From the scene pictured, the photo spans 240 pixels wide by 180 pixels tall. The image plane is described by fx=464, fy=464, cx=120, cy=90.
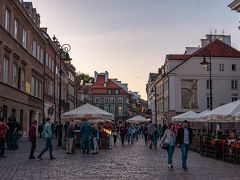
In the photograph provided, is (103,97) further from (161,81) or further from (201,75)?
(201,75)

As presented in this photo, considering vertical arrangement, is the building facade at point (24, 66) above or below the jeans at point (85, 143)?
above

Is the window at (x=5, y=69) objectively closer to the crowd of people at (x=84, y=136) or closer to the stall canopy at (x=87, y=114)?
the crowd of people at (x=84, y=136)

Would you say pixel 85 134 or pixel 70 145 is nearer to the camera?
pixel 70 145

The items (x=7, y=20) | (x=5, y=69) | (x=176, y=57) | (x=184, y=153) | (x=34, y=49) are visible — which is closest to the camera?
(x=184, y=153)

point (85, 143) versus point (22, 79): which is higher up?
point (22, 79)

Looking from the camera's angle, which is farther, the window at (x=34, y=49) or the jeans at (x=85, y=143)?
the window at (x=34, y=49)

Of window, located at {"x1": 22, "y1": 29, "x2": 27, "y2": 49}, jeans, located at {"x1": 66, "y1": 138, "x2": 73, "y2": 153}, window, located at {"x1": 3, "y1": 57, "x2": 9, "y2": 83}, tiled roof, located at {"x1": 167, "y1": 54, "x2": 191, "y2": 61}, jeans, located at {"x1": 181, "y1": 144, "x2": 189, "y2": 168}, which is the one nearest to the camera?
jeans, located at {"x1": 181, "y1": 144, "x2": 189, "y2": 168}

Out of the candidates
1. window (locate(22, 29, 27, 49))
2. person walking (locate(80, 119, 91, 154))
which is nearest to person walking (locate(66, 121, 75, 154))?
person walking (locate(80, 119, 91, 154))

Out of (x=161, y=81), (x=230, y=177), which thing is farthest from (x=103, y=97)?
(x=230, y=177)

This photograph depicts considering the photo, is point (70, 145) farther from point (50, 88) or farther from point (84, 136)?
point (50, 88)

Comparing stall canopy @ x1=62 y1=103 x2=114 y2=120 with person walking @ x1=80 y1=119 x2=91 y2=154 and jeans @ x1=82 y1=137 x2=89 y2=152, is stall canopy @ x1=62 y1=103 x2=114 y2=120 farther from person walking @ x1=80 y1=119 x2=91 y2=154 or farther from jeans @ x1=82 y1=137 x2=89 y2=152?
jeans @ x1=82 y1=137 x2=89 y2=152

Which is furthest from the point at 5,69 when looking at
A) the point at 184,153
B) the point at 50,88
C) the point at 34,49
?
the point at 50,88

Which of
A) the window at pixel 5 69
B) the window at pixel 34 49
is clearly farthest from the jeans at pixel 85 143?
the window at pixel 34 49

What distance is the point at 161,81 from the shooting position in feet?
262
